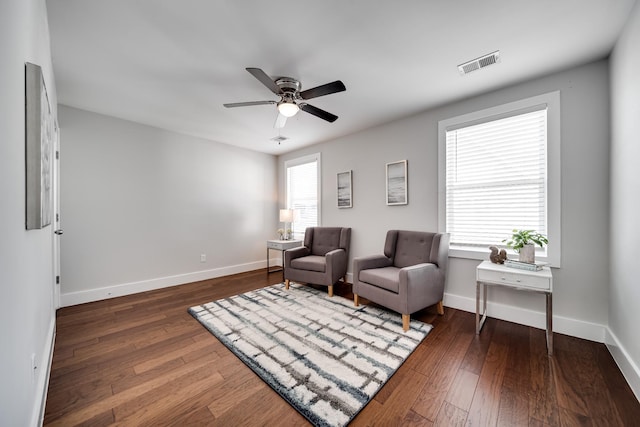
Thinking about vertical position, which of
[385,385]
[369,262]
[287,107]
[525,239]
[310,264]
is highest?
[287,107]

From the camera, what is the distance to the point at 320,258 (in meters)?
3.81

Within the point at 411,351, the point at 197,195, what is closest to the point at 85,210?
the point at 197,195

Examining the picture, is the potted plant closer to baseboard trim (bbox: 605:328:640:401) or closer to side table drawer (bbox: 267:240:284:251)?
baseboard trim (bbox: 605:328:640:401)

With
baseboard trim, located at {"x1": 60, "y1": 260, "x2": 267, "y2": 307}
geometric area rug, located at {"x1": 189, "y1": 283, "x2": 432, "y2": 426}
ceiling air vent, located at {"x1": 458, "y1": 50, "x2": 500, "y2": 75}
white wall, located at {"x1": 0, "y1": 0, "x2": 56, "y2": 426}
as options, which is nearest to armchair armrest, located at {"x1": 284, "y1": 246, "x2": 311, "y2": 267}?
geometric area rug, located at {"x1": 189, "y1": 283, "x2": 432, "y2": 426}

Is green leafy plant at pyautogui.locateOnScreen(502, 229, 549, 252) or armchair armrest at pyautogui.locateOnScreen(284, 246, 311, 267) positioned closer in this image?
green leafy plant at pyautogui.locateOnScreen(502, 229, 549, 252)

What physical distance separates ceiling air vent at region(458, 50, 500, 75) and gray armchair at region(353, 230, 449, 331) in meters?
1.68

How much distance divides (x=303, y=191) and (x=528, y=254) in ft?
11.7

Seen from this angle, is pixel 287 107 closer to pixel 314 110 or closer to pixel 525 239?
pixel 314 110

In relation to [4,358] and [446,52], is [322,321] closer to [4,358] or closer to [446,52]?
[4,358]

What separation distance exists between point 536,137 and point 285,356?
3140mm

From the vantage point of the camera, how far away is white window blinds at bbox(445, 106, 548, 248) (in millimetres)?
2523

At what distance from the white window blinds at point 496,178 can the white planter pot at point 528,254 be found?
361 mm

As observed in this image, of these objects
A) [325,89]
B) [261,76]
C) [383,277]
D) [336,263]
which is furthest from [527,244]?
[261,76]

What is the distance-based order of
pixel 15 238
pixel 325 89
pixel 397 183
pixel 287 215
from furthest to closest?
pixel 287 215 < pixel 397 183 < pixel 325 89 < pixel 15 238
